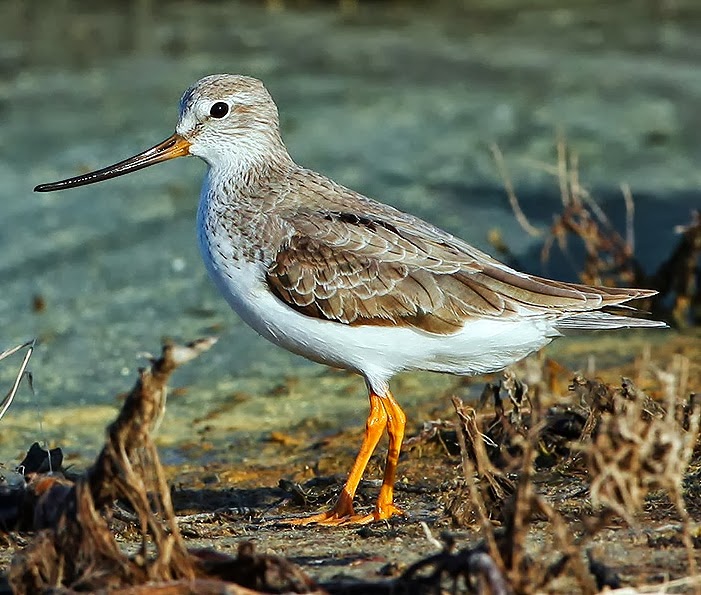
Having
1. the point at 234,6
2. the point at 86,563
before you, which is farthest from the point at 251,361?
the point at 234,6

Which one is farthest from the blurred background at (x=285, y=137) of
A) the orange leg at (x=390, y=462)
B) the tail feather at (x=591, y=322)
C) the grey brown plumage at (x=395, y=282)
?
the tail feather at (x=591, y=322)

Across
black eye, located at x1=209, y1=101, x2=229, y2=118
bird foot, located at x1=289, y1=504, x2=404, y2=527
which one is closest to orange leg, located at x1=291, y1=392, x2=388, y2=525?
bird foot, located at x1=289, y1=504, x2=404, y2=527

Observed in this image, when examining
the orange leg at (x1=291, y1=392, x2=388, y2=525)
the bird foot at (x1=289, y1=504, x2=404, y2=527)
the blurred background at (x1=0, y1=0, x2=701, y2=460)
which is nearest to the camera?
the bird foot at (x1=289, y1=504, x2=404, y2=527)

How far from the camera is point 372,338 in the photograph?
18.8 feet

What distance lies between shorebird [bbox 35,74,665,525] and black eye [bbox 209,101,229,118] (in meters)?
0.78

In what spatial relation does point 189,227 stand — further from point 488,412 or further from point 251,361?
point 488,412

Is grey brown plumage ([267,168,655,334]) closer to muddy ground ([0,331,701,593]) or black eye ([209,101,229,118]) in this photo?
muddy ground ([0,331,701,593])

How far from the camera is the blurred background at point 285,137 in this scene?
882cm

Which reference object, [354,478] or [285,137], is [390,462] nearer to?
[354,478]

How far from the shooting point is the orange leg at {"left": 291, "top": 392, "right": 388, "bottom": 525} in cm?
549

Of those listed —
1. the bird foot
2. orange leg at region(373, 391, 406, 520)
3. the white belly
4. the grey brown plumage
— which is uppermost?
the grey brown plumage

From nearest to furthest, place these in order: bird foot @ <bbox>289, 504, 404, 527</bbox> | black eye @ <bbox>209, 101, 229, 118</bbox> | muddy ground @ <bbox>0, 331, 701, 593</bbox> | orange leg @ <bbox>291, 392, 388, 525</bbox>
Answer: muddy ground @ <bbox>0, 331, 701, 593</bbox>, bird foot @ <bbox>289, 504, 404, 527</bbox>, orange leg @ <bbox>291, 392, 388, 525</bbox>, black eye @ <bbox>209, 101, 229, 118</bbox>

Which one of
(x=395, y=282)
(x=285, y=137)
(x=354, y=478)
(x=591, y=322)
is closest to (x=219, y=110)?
(x=395, y=282)

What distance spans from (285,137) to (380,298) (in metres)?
6.44
